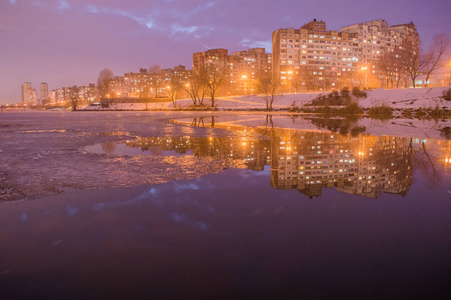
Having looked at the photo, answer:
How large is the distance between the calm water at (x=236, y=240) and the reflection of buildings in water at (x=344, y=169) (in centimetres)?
8

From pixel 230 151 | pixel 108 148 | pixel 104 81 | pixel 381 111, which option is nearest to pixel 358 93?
pixel 381 111

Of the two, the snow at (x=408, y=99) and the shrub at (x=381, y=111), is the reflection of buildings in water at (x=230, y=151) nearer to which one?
the shrub at (x=381, y=111)

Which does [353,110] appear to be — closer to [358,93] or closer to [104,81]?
[358,93]

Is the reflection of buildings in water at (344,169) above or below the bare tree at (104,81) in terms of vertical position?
below

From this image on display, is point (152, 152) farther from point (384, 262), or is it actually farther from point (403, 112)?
point (403, 112)

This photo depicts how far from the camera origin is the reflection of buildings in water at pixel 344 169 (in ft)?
22.1

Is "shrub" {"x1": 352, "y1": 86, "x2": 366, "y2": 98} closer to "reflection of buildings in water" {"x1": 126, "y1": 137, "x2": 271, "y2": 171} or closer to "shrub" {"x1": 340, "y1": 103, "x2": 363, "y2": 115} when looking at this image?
"shrub" {"x1": 340, "y1": 103, "x2": 363, "y2": 115}

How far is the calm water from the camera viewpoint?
3.14 meters

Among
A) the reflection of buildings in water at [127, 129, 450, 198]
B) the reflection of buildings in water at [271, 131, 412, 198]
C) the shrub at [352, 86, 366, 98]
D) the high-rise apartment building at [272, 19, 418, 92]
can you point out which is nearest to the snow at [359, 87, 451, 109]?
the shrub at [352, 86, 366, 98]

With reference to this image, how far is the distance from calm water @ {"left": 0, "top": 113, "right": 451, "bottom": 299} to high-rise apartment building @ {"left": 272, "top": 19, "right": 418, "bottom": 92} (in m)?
144

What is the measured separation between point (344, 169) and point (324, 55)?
527 feet

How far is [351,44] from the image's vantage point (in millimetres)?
159125

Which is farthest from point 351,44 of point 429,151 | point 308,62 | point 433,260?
point 433,260

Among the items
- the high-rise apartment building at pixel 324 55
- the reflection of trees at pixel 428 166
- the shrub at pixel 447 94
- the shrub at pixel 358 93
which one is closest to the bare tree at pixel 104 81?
the high-rise apartment building at pixel 324 55
